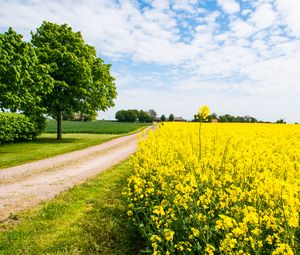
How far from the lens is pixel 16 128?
29812 millimetres

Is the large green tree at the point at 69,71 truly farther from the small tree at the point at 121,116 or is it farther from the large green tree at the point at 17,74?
the small tree at the point at 121,116

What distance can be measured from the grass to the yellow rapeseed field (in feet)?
1.63

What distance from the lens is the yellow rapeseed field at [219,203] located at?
4.16 meters

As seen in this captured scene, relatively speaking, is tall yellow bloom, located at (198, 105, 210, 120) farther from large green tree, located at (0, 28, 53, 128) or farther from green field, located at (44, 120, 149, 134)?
green field, located at (44, 120, 149, 134)

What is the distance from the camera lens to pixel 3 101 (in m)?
20.9

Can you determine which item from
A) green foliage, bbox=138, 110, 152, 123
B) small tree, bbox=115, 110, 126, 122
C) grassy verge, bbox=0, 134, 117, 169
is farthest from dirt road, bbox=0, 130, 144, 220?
small tree, bbox=115, 110, 126, 122

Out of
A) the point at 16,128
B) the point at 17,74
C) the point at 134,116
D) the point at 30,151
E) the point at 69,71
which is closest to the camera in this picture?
the point at 17,74

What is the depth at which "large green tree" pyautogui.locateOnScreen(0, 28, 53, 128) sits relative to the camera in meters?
20.5

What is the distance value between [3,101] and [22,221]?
14.6 meters

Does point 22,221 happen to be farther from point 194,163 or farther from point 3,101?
point 3,101

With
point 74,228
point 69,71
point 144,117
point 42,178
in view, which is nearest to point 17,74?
point 42,178

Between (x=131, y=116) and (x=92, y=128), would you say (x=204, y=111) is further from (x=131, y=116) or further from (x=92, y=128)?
(x=131, y=116)

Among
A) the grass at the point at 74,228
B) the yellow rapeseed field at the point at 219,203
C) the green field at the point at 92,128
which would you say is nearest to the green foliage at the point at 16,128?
the grass at the point at 74,228

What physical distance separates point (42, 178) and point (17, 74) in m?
9.86
